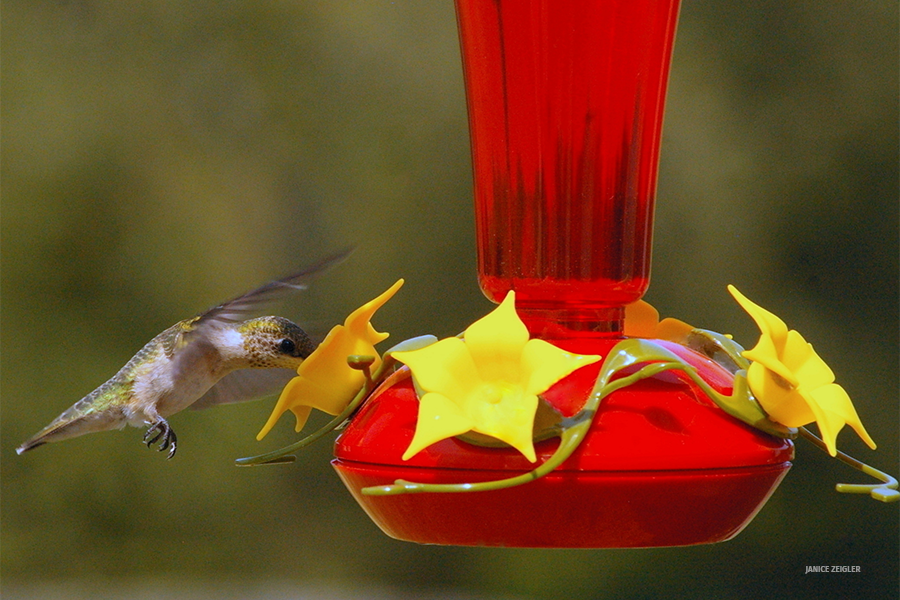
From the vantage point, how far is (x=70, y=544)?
6.54 meters

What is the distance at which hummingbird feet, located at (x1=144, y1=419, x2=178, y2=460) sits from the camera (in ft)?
8.02

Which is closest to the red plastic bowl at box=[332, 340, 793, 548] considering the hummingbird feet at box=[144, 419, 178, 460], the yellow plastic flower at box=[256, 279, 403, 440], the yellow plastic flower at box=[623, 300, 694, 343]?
the yellow plastic flower at box=[256, 279, 403, 440]

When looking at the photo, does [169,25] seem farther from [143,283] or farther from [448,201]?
[448,201]

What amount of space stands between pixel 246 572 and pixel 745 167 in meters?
3.90

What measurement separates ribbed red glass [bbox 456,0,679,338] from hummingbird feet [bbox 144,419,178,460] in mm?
1197

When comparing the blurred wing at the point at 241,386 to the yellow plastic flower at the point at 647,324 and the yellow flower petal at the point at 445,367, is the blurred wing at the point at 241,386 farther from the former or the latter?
the yellow flower petal at the point at 445,367

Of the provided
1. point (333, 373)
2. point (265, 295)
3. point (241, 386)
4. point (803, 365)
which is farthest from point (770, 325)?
point (241, 386)

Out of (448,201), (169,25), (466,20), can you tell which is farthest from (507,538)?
(169,25)

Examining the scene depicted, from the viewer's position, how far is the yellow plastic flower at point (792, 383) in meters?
1.26

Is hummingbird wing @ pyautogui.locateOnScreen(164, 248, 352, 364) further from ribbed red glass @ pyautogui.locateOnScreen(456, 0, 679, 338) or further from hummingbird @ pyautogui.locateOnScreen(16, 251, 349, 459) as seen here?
ribbed red glass @ pyautogui.locateOnScreen(456, 0, 679, 338)

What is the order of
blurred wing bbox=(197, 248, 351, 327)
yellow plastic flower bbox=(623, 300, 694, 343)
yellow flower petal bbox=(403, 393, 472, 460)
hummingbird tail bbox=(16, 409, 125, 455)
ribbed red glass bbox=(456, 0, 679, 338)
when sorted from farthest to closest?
hummingbird tail bbox=(16, 409, 125, 455)
blurred wing bbox=(197, 248, 351, 327)
yellow plastic flower bbox=(623, 300, 694, 343)
ribbed red glass bbox=(456, 0, 679, 338)
yellow flower petal bbox=(403, 393, 472, 460)

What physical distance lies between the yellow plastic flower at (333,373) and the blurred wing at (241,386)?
1.22m

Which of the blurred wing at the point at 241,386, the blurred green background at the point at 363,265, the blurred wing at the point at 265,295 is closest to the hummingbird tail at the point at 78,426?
the blurred wing at the point at 241,386

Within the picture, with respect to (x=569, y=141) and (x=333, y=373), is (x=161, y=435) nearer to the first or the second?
(x=333, y=373)
